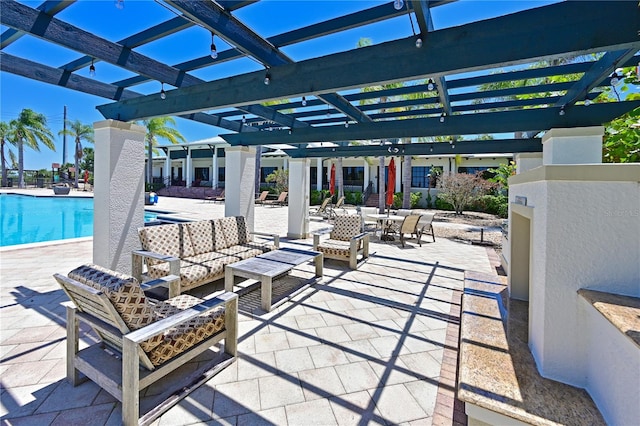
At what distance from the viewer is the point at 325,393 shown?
2490mm

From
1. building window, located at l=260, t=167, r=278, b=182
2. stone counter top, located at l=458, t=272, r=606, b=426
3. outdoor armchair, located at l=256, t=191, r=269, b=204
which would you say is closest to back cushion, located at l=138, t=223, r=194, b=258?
stone counter top, located at l=458, t=272, r=606, b=426

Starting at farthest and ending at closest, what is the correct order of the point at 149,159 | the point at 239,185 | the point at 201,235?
1. the point at 149,159
2. the point at 239,185
3. the point at 201,235

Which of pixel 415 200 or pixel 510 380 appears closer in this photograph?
pixel 510 380

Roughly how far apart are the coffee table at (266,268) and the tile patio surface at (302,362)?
0.31 meters

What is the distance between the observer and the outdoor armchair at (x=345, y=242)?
617 centimetres

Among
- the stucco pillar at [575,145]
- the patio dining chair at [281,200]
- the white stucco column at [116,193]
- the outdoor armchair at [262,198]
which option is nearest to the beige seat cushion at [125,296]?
the white stucco column at [116,193]

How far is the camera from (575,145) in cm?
485

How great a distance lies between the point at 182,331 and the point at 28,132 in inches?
1593

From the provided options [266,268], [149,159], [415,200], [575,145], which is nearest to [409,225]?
[575,145]

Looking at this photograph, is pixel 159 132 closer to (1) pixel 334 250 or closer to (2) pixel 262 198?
(2) pixel 262 198

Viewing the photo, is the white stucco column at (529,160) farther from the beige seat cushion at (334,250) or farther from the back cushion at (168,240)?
the back cushion at (168,240)

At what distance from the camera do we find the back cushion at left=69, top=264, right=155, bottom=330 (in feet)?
6.81

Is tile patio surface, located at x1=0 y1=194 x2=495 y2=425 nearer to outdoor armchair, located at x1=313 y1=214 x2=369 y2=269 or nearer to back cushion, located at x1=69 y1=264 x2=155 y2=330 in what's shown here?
back cushion, located at x1=69 y1=264 x2=155 y2=330

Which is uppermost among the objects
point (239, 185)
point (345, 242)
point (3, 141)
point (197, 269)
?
point (3, 141)
